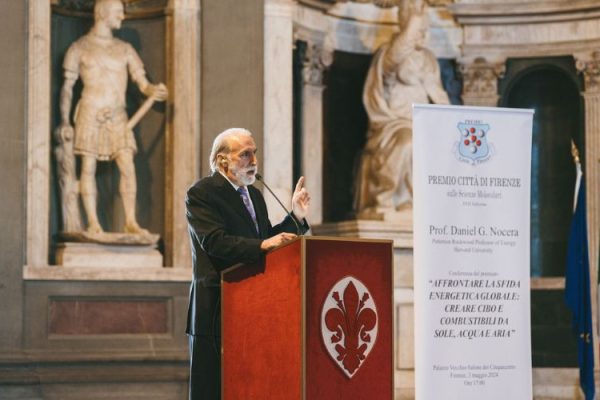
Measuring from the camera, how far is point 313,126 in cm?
1120

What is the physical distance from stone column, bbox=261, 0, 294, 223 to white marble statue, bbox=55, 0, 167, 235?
0.86m

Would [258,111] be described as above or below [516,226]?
above

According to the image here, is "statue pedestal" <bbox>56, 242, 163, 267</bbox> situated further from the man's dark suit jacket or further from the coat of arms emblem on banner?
the man's dark suit jacket

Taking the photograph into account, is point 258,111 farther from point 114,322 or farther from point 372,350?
point 372,350

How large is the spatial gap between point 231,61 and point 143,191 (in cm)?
122

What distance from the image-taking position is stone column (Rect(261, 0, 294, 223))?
31.8 ft

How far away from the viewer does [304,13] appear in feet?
35.9

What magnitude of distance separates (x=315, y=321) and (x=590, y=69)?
284 inches

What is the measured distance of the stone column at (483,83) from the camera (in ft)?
38.4

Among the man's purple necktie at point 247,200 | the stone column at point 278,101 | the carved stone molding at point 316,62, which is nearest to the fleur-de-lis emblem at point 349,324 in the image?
the man's purple necktie at point 247,200

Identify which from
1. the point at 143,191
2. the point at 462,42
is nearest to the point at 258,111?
the point at 143,191

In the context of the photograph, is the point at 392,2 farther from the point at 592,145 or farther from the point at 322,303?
the point at 322,303

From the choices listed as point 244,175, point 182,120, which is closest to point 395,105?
point 182,120

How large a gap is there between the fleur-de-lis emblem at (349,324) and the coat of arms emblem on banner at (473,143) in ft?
5.24
